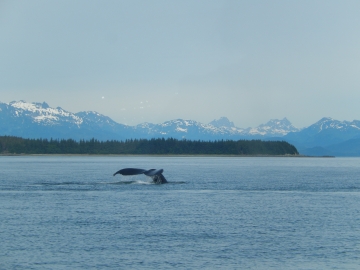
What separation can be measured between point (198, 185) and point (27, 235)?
41.1 metres

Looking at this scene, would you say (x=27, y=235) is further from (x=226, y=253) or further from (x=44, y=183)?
(x=44, y=183)

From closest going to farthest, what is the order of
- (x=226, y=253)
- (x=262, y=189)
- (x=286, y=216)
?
(x=226, y=253) < (x=286, y=216) < (x=262, y=189)

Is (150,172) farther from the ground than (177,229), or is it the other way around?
(150,172)

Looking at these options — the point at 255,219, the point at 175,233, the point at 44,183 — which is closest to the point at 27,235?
the point at 175,233

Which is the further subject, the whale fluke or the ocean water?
the whale fluke

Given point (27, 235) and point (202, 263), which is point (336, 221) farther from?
point (27, 235)

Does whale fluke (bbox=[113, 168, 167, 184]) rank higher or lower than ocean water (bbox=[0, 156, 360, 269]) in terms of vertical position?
higher

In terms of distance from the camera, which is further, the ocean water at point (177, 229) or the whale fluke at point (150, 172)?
the whale fluke at point (150, 172)

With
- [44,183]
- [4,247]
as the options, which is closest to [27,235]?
[4,247]

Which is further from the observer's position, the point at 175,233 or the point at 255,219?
the point at 255,219

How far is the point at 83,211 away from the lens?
51.8 metres

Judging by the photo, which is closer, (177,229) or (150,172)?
(177,229)

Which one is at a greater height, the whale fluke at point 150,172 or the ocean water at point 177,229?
the whale fluke at point 150,172

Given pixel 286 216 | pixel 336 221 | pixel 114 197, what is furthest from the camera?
pixel 114 197
